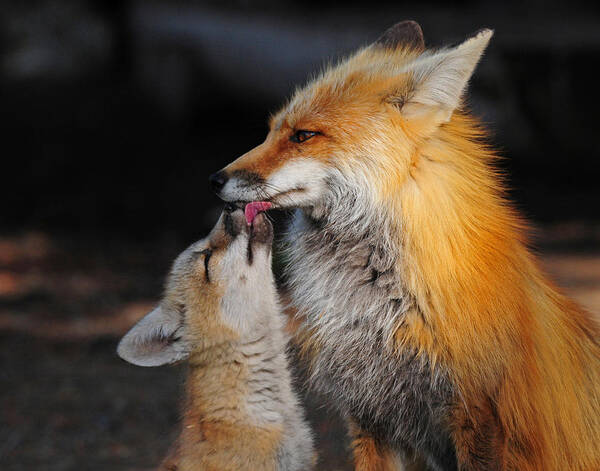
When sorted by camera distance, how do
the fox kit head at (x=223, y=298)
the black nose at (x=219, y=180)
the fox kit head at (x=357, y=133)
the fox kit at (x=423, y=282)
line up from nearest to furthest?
1. the fox kit at (x=423, y=282)
2. the fox kit head at (x=357, y=133)
3. the black nose at (x=219, y=180)
4. the fox kit head at (x=223, y=298)

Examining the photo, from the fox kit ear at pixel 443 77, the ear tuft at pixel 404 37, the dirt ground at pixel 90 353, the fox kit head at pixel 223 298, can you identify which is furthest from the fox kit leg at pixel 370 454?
the ear tuft at pixel 404 37

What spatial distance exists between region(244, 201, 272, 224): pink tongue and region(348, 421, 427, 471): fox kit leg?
109 cm

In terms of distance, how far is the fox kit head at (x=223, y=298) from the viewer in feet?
13.3

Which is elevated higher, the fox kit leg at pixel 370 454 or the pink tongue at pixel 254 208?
the pink tongue at pixel 254 208

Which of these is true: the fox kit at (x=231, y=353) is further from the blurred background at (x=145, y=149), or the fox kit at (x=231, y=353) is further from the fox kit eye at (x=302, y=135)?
the blurred background at (x=145, y=149)

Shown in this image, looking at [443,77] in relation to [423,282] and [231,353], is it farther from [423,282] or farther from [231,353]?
[231,353]

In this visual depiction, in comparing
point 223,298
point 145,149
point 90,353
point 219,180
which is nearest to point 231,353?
point 223,298

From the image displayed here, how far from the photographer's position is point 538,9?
10.9 meters

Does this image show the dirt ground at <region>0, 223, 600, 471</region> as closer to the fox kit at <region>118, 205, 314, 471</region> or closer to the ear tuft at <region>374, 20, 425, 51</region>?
the fox kit at <region>118, 205, 314, 471</region>

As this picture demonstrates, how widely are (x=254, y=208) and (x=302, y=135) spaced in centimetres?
47

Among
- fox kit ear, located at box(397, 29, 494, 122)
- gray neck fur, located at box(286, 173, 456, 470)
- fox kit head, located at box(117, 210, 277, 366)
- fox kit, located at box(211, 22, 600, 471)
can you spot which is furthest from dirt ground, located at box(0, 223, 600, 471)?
fox kit ear, located at box(397, 29, 494, 122)

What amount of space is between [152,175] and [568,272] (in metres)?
5.94

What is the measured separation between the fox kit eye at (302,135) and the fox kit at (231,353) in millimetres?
495

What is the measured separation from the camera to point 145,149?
39.6 ft
